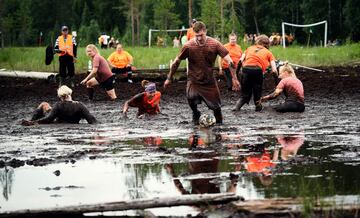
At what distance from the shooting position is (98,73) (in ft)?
79.7

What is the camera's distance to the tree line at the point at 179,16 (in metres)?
73.2

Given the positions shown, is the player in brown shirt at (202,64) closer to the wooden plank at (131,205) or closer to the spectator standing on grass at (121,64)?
the wooden plank at (131,205)

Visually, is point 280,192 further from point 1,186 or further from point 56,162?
point 56,162

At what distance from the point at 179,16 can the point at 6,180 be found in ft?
322

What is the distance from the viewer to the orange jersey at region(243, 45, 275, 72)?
19.8 m

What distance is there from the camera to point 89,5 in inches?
5527

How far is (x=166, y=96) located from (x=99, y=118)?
238 inches

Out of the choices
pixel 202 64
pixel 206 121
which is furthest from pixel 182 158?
pixel 202 64

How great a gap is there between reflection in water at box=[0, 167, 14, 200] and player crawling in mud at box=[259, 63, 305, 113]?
8612 mm

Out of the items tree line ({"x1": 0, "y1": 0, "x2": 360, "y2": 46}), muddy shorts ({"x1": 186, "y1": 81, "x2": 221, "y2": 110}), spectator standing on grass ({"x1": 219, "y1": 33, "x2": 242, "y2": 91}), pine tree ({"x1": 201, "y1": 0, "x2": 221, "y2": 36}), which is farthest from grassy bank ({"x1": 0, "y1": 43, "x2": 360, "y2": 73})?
pine tree ({"x1": 201, "y1": 0, "x2": 221, "y2": 36})

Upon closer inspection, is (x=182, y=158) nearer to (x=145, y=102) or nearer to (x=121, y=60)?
(x=145, y=102)

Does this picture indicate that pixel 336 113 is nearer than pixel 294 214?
No


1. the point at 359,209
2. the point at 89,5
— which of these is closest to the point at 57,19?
the point at 89,5

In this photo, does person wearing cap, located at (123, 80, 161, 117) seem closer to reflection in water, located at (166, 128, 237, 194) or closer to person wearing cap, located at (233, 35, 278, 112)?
person wearing cap, located at (233, 35, 278, 112)
